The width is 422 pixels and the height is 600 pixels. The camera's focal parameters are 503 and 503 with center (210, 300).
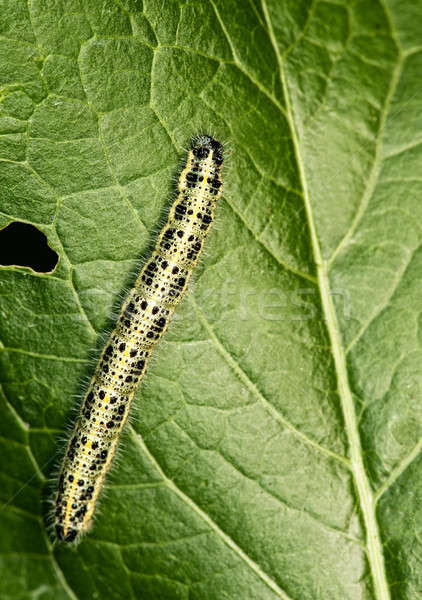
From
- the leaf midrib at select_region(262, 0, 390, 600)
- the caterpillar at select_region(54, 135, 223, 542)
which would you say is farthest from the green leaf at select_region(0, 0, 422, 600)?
the caterpillar at select_region(54, 135, 223, 542)

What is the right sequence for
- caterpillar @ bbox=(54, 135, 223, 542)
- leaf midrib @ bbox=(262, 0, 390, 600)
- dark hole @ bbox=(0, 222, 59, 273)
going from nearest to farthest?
leaf midrib @ bbox=(262, 0, 390, 600)
dark hole @ bbox=(0, 222, 59, 273)
caterpillar @ bbox=(54, 135, 223, 542)

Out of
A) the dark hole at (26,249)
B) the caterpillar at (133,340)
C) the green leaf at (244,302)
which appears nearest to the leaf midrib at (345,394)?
the green leaf at (244,302)

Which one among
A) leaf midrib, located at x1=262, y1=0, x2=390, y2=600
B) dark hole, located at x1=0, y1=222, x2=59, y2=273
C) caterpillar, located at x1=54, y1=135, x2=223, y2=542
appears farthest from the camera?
caterpillar, located at x1=54, y1=135, x2=223, y2=542

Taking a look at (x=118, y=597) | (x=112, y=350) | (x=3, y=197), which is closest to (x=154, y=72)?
(x=3, y=197)

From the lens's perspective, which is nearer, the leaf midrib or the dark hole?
the leaf midrib

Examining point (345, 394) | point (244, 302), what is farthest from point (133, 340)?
point (345, 394)

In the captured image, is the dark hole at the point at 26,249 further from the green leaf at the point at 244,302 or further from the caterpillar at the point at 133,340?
the caterpillar at the point at 133,340

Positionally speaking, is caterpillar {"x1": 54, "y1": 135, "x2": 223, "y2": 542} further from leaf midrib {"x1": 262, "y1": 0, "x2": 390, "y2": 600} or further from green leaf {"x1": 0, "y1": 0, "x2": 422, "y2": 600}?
leaf midrib {"x1": 262, "y1": 0, "x2": 390, "y2": 600}
